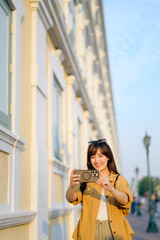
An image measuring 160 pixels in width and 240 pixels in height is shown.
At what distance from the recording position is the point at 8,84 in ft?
18.5

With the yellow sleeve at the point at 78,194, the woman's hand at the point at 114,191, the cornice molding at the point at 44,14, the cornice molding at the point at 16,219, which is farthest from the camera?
the cornice molding at the point at 44,14

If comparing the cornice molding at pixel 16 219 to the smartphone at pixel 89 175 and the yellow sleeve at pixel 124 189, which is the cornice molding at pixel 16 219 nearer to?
the smartphone at pixel 89 175

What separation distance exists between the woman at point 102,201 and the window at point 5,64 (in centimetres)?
160

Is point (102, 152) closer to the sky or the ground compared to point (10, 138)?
closer to the ground

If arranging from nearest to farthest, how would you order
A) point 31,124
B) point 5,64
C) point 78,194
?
1. point 78,194
2. point 5,64
3. point 31,124

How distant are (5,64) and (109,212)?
2672 mm

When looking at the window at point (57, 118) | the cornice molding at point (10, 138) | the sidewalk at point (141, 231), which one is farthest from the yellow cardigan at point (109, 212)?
the sidewalk at point (141, 231)

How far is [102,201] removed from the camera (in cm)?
402

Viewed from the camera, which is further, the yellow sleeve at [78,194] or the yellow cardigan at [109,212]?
the yellow sleeve at [78,194]

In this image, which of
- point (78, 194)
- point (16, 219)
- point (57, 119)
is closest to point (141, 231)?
point (57, 119)

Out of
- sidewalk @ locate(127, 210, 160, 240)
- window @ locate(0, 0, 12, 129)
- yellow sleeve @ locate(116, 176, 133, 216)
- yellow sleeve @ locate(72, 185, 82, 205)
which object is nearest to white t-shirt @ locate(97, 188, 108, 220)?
yellow sleeve @ locate(116, 176, 133, 216)

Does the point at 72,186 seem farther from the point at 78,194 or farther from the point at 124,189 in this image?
the point at 124,189

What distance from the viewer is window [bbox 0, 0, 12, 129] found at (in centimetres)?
535

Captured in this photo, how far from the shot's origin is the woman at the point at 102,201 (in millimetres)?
3895
